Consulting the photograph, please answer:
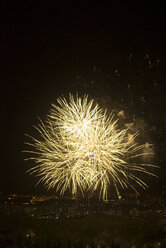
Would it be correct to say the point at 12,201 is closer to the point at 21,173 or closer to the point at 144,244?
the point at 21,173

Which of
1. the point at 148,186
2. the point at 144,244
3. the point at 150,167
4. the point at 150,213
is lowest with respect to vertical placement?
the point at 144,244

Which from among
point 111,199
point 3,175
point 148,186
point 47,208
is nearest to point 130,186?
point 148,186

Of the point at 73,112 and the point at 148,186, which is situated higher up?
the point at 73,112

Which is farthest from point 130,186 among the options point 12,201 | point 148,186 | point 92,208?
point 12,201

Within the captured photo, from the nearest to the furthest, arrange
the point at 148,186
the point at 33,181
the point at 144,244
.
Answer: the point at 144,244 < the point at 148,186 < the point at 33,181

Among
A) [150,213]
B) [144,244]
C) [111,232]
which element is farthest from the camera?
[150,213]

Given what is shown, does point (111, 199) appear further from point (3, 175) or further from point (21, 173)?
point (3, 175)

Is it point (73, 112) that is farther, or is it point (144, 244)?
point (73, 112)
